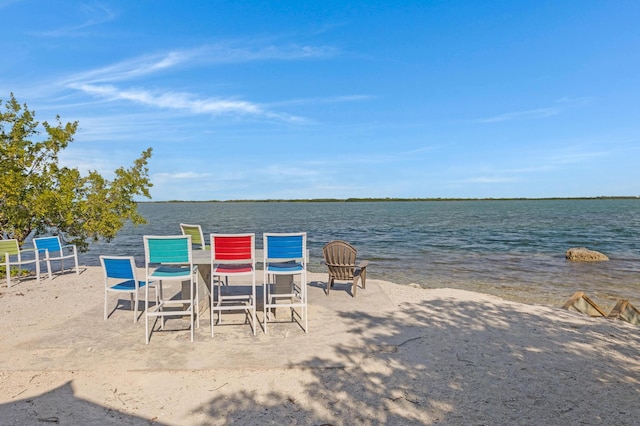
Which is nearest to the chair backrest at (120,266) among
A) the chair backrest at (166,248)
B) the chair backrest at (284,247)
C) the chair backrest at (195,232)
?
the chair backrest at (166,248)

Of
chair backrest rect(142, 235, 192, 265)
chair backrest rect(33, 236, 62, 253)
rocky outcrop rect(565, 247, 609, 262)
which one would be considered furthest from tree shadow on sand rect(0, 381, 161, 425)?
rocky outcrop rect(565, 247, 609, 262)

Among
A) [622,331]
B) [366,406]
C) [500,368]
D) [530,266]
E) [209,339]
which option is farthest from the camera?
[530,266]

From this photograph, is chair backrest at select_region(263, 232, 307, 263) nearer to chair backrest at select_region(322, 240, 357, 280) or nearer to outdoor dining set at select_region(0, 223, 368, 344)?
outdoor dining set at select_region(0, 223, 368, 344)

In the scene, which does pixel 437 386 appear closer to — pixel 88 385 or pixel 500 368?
pixel 500 368

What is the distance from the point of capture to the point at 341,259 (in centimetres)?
778

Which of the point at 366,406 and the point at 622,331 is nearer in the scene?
the point at 366,406

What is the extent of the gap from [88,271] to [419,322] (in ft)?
29.5

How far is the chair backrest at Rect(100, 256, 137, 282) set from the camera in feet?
18.2

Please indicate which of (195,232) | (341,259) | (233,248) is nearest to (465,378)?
(233,248)

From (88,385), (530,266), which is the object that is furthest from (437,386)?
(530,266)

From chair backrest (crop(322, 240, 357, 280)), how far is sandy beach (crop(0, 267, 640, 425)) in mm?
1213

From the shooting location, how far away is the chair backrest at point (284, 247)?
5.26 m

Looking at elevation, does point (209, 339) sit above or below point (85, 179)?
below

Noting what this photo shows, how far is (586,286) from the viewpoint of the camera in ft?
38.4
